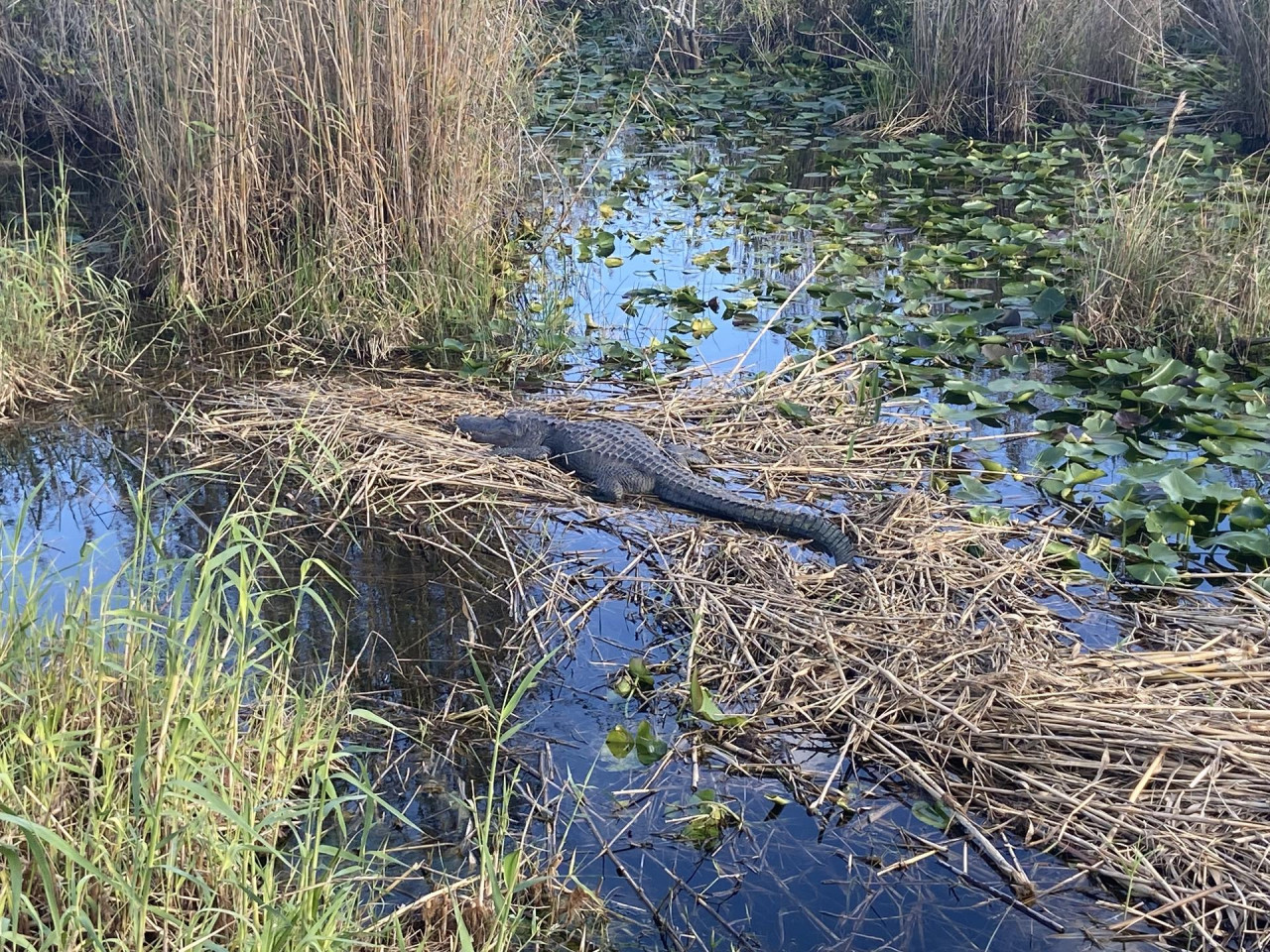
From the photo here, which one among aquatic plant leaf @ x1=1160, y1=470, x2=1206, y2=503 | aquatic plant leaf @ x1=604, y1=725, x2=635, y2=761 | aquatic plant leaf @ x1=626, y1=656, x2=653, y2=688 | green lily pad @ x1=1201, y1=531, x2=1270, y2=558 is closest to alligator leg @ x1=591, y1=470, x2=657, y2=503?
aquatic plant leaf @ x1=626, y1=656, x2=653, y2=688

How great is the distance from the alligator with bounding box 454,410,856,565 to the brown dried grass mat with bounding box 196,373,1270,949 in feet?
0.27

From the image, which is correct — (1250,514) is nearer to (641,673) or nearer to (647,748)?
(641,673)

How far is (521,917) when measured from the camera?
8.22 ft

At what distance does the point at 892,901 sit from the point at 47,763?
5.68 ft

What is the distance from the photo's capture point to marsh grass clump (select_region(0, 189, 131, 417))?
205 inches

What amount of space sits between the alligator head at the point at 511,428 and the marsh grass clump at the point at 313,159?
3.61ft

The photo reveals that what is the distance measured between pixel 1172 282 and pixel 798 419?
6.63 ft

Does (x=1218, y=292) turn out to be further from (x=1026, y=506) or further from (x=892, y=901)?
(x=892, y=901)

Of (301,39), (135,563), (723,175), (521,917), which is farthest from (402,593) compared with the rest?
(723,175)

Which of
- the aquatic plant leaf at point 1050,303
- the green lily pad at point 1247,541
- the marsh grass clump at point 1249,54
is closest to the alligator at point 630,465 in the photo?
the green lily pad at point 1247,541

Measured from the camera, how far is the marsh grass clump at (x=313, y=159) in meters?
5.50

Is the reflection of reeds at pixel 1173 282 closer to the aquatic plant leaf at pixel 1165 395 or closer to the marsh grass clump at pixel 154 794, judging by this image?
the aquatic plant leaf at pixel 1165 395

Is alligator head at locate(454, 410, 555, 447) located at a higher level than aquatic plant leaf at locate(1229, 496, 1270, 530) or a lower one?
lower

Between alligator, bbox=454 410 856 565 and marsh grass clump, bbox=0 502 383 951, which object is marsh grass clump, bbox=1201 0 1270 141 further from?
marsh grass clump, bbox=0 502 383 951
